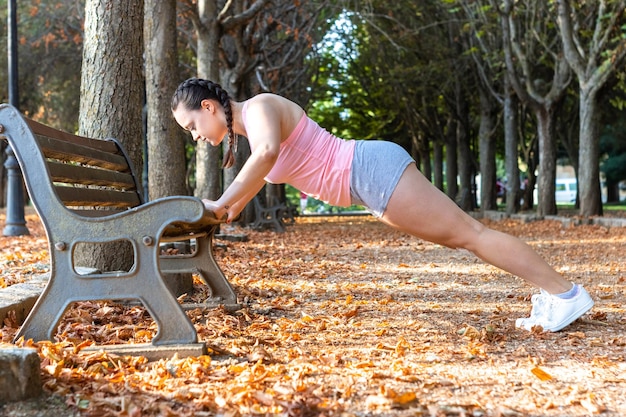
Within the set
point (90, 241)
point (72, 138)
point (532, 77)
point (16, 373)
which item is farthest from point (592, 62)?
point (16, 373)

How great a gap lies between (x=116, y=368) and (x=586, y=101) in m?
16.7

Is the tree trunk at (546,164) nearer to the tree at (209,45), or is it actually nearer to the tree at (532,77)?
the tree at (532,77)

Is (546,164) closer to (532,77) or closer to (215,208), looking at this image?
(532,77)

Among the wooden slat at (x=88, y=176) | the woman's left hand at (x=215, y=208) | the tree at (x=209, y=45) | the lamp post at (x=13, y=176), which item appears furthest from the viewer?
the lamp post at (x=13, y=176)

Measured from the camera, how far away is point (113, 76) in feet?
21.0

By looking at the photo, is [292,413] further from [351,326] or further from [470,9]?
[470,9]

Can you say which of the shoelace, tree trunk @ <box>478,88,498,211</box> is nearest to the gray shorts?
the shoelace

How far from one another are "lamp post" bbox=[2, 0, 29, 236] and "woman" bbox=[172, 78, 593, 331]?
9.17 metres

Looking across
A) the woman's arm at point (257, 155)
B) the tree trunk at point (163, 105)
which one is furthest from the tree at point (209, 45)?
the woman's arm at point (257, 155)

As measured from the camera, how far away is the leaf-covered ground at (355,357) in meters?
3.09

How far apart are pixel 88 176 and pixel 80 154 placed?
0.14m

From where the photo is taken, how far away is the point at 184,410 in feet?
9.91

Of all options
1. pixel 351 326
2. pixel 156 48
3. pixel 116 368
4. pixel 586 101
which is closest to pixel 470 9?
pixel 586 101

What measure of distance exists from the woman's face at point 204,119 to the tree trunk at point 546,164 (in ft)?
58.1
